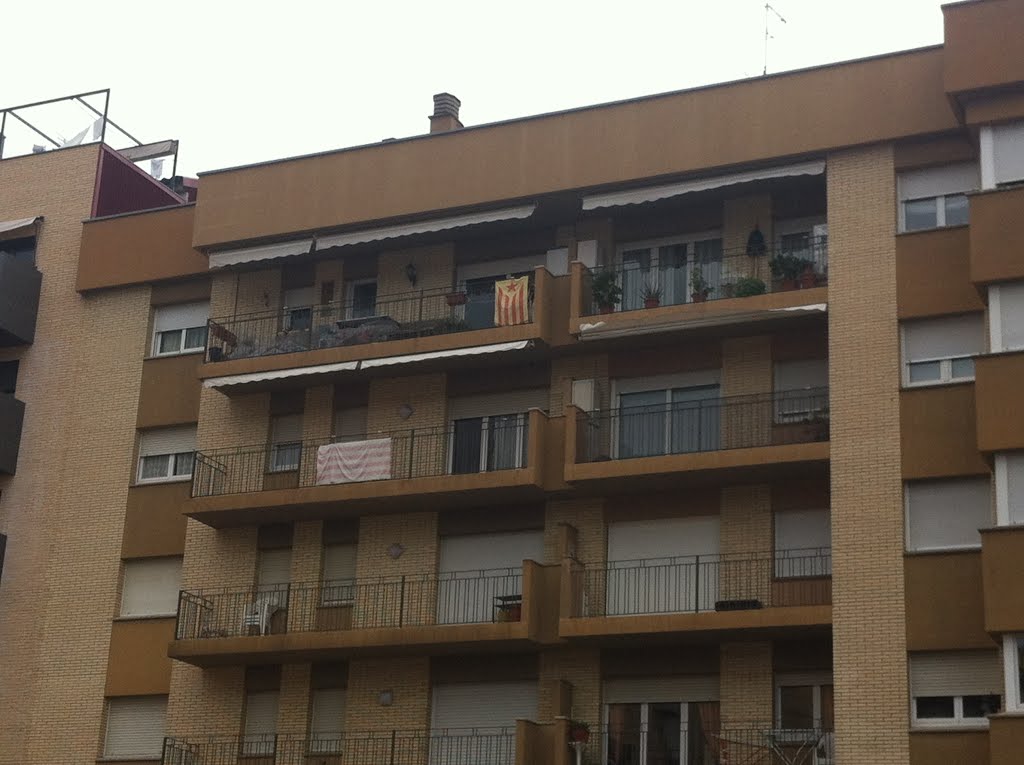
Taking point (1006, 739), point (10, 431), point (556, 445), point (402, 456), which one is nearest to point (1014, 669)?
point (1006, 739)

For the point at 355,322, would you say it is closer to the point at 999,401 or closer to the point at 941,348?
the point at 941,348

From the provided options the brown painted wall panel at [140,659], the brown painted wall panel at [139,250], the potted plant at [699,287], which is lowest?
the brown painted wall panel at [140,659]

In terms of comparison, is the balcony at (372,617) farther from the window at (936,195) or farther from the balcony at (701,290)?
the window at (936,195)

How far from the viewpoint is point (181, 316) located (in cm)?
3672

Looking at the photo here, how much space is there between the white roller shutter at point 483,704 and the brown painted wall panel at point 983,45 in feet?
42.6

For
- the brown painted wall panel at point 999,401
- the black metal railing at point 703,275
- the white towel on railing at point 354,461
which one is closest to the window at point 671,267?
the black metal railing at point 703,275

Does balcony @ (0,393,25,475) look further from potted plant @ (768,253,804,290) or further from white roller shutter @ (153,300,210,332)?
potted plant @ (768,253,804,290)

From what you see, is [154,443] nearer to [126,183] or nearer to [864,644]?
[126,183]

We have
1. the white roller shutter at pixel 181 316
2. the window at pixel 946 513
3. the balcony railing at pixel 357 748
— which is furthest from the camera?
the white roller shutter at pixel 181 316

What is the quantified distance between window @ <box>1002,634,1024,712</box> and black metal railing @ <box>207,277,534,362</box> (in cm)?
1100

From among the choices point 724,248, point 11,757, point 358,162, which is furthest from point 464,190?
point 11,757

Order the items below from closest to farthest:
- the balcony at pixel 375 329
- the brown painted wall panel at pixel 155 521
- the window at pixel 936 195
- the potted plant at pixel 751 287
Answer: the window at pixel 936 195, the potted plant at pixel 751 287, the balcony at pixel 375 329, the brown painted wall panel at pixel 155 521

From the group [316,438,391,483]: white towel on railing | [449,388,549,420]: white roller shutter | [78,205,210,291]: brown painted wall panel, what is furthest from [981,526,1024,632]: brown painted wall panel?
[78,205,210,291]: brown painted wall panel

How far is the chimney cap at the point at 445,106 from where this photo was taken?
37188mm
